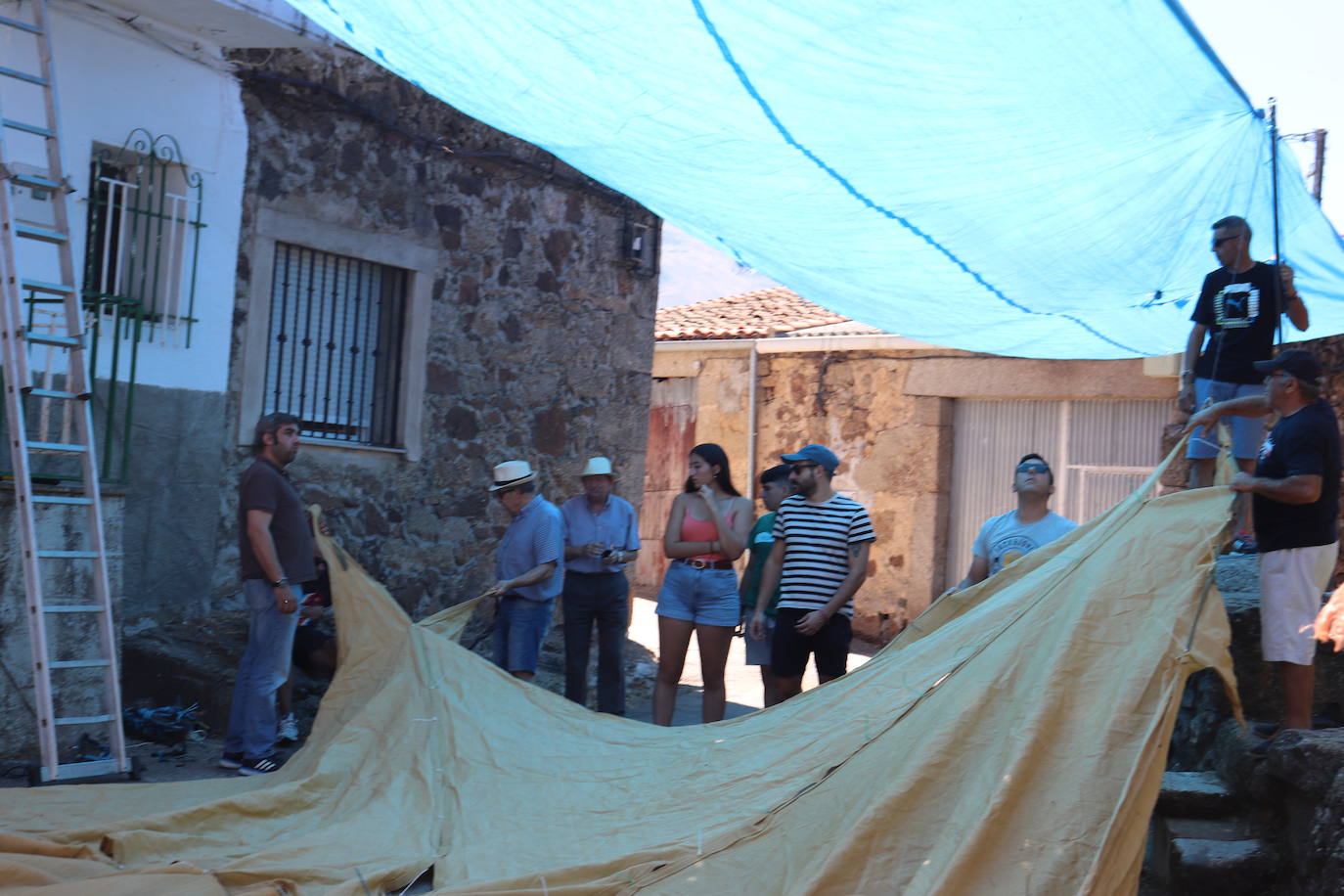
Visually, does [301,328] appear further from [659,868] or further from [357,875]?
[659,868]

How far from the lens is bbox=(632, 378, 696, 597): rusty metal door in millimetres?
12625

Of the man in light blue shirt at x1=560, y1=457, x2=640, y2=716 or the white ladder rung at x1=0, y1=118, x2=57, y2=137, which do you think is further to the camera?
the man in light blue shirt at x1=560, y1=457, x2=640, y2=716

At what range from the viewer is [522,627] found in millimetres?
5738

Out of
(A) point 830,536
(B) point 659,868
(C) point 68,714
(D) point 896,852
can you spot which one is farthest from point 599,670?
(D) point 896,852

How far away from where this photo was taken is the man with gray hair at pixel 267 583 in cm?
497

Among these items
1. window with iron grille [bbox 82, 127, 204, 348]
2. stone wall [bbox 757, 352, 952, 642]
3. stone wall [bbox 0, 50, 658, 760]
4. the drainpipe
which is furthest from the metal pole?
window with iron grille [bbox 82, 127, 204, 348]

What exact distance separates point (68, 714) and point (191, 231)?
2.36 meters

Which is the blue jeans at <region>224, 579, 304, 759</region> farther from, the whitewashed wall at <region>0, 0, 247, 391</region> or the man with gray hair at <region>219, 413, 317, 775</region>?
the whitewashed wall at <region>0, 0, 247, 391</region>

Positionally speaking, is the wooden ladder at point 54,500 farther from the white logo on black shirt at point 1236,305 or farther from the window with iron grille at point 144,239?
the white logo on black shirt at point 1236,305

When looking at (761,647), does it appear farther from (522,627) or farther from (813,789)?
(813,789)

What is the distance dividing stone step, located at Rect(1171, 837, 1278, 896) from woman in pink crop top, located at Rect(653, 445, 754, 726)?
2448mm

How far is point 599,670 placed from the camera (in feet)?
19.8

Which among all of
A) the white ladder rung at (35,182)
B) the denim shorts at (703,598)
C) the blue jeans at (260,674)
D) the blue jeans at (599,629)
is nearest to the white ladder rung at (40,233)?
the white ladder rung at (35,182)

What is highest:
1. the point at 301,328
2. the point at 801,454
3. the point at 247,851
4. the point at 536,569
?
the point at 301,328
